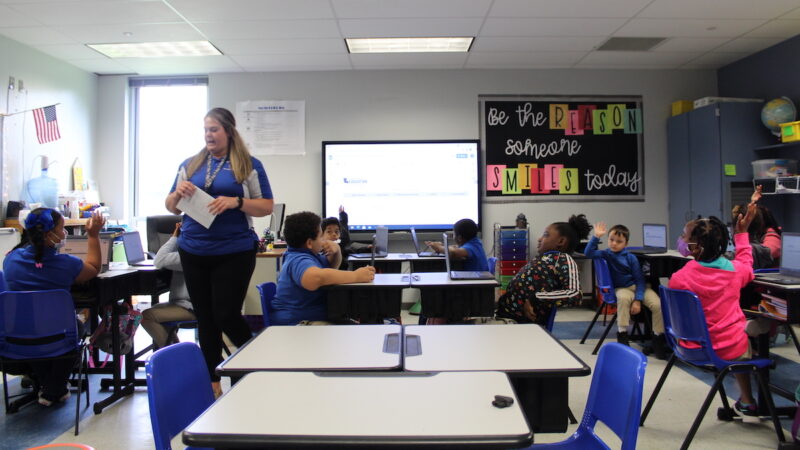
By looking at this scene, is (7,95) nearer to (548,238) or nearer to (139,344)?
(139,344)

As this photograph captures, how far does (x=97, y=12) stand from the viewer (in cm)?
415

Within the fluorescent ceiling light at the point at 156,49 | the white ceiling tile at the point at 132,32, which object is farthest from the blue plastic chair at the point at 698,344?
the fluorescent ceiling light at the point at 156,49

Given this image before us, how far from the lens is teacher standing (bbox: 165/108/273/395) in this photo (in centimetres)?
228

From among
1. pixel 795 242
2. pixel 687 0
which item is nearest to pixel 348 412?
pixel 795 242

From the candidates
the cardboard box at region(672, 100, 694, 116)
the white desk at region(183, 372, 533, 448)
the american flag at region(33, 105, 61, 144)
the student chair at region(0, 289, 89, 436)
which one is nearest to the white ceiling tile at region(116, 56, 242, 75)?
the american flag at region(33, 105, 61, 144)

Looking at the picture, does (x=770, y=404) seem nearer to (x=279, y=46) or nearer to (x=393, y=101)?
(x=393, y=101)

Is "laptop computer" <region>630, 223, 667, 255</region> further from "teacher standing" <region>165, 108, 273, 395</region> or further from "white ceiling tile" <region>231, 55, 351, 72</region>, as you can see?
"white ceiling tile" <region>231, 55, 351, 72</region>

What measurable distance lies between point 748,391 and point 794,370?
1220mm

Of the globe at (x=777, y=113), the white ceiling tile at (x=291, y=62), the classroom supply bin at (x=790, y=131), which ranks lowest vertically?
the classroom supply bin at (x=790, y=131)

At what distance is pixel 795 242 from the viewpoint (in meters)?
2.73

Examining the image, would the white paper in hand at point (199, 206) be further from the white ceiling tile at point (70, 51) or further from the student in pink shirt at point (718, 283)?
the white ceiling tile at point (70, 51)

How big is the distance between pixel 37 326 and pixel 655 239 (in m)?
4.56

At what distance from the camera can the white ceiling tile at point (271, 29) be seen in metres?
4.45

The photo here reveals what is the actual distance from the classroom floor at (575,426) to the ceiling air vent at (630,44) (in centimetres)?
331
